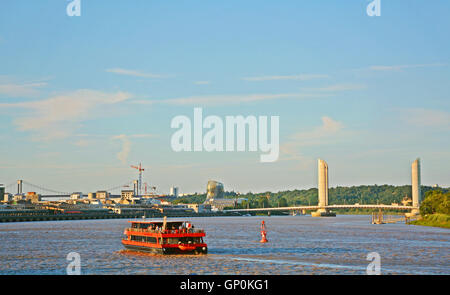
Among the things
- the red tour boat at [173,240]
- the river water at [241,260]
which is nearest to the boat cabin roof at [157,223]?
the red tour boat at [173,240]

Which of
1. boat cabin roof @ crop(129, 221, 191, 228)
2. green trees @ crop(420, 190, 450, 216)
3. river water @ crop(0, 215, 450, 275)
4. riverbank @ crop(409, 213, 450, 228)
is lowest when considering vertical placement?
river water @ crop(0, 215, 450, 275)

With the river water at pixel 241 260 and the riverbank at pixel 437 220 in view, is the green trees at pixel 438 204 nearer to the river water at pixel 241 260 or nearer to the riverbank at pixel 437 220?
the riverbank at pixel 437 220

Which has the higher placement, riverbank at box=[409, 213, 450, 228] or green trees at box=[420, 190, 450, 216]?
green trees at box=[420, 190, 450, 216]

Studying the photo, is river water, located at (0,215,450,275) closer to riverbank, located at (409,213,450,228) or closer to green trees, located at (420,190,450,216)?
riverbank, located at (409,213,450,228)

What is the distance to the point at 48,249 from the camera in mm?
98000

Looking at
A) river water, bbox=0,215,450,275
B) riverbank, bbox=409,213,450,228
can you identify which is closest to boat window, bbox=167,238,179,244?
river water, bbox=0,215,450,275

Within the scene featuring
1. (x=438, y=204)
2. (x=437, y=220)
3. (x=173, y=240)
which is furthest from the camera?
(x=438, y=204)

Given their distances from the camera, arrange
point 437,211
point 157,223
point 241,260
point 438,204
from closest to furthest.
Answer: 1. point 241,260
2. point 157,223
3. point 437,211
4. point 438,204

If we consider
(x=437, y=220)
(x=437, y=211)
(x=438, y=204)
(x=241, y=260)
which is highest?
(x=438, y=204)

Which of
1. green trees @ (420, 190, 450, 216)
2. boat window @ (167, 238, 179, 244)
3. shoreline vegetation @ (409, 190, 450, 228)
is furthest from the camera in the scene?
green trees @ (420, 190, 450, 216)

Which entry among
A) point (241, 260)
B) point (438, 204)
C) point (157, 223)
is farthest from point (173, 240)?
point (438, 204)

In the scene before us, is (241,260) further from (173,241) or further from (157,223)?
(157,223)

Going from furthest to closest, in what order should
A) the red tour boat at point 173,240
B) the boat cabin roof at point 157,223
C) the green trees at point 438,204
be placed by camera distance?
the green trees at point 438,204 → the boat cabin roof at point 157,223 → the red tour boat at point 173,240
